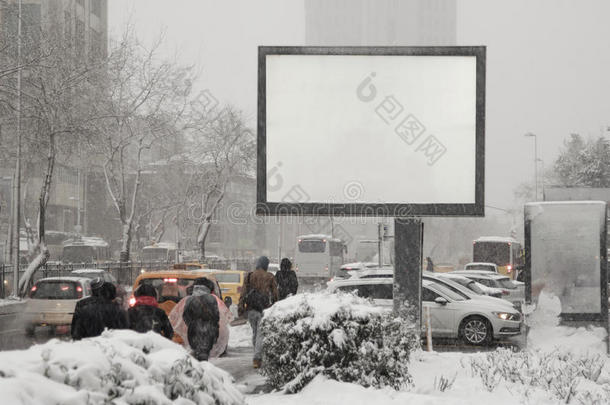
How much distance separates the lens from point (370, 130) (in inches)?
577

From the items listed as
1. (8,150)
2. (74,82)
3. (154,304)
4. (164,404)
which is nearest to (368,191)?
(154,304)

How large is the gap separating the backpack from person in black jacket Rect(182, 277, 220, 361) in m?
2.45

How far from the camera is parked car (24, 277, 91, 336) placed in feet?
70.9

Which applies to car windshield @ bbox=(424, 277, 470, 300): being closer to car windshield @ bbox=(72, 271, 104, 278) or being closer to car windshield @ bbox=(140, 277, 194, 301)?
car windshield @ bbox=(140, 277, 194, 301)

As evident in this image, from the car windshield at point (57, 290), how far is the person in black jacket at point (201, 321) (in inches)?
465

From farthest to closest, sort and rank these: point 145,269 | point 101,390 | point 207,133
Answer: point 207,133, point 145,269, point 101,390

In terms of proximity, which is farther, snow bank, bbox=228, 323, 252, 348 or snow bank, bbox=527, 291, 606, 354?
snow bank, bbox=228, 323, 252, 348

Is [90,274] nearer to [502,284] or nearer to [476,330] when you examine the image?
[476,330]

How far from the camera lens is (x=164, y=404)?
14.4ft

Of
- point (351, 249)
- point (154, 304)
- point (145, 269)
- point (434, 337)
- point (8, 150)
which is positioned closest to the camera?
point (154, 304)

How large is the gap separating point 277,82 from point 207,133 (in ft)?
131

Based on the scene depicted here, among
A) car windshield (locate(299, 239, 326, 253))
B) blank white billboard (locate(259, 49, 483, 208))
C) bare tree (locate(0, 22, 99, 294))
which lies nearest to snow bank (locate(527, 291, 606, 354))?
blank white billboard (locate(259, 49, 483, 208))

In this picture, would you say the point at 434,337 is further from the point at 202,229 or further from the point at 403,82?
the point at 202,229

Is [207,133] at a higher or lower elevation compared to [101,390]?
higher
